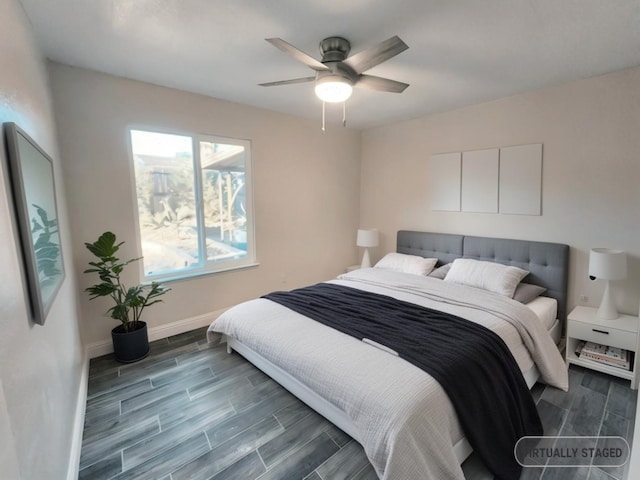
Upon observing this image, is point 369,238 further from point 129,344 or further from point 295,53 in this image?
point 129,344

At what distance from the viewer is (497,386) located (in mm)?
1798

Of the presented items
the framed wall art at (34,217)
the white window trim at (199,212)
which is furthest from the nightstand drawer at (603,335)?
the framed wall art at (34,217)

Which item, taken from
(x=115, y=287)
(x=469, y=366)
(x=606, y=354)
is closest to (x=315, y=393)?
(x=469, y=366)

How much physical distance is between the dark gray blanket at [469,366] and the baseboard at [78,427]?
62.2 inches

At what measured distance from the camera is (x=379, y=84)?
7.17ft

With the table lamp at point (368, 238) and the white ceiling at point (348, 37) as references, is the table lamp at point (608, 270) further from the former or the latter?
the table lamp at point (368, 238)

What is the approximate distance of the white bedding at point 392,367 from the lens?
145 cm

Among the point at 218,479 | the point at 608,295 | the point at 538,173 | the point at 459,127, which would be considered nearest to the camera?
the point at 218,479

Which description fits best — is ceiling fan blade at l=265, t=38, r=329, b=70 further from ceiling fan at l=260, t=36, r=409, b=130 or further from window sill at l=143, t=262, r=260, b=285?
window sill at l=143, t=262, r=260, b=285

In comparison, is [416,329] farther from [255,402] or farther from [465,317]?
[255,402]

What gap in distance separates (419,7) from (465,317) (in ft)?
6.74

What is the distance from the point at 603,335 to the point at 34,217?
378 centimetres

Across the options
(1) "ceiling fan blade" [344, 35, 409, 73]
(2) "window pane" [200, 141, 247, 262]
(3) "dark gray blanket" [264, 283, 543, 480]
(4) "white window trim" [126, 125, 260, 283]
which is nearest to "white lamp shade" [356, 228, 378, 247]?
(4) "white window trim" [126, 125, 260, 283]

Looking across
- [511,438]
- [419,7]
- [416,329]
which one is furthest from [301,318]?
[419,7]
